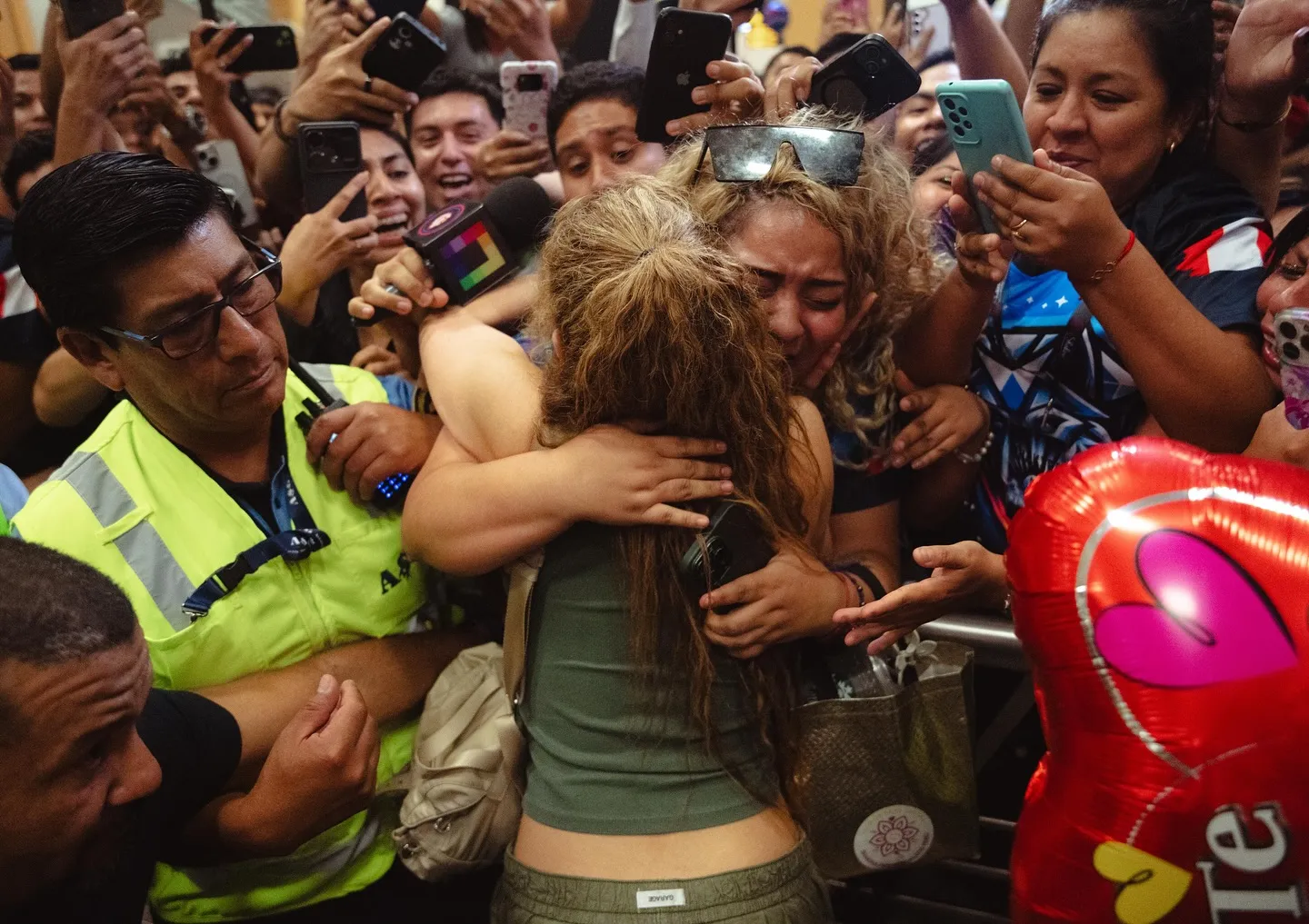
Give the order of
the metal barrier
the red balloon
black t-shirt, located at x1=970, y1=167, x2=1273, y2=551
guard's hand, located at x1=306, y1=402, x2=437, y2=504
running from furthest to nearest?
the metal barrier
guard's hand, located at x1=306, y1=402, x2=437, y2=504
black t-shirt, located at x1=970, y1=167, x2=1273, y2=551
the red balloon

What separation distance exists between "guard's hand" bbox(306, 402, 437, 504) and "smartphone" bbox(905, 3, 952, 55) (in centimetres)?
174

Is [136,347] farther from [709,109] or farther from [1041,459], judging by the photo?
[1041,459]

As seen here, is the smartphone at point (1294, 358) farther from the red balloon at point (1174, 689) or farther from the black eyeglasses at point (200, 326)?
the black eyeglasses at point (200, 326)

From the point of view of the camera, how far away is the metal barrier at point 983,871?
1.99 metres

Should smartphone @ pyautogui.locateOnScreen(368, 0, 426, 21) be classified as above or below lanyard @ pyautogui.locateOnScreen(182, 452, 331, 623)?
above

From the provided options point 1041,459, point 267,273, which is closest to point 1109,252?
point 1041,459

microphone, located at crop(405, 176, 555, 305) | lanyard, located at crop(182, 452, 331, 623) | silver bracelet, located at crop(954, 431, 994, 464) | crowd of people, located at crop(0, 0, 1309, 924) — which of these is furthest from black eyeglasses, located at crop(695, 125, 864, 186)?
lanyard, located at crop(182, 452, 331, 623)

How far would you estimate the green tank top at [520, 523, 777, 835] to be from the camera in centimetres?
134

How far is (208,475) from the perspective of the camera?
65.8 inches

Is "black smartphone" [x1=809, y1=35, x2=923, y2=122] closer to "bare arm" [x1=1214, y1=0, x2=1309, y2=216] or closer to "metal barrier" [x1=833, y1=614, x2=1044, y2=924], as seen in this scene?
"bare arm" [x1=1214, y1=0, x2=1309, y2=216]

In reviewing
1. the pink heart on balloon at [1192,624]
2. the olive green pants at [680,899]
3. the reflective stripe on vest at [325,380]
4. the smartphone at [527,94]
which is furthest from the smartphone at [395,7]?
the pink heart on balloon at [1192,624]

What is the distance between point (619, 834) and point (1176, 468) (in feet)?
2.58

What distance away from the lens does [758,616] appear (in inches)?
52.8

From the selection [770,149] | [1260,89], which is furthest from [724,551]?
[1260,89]
